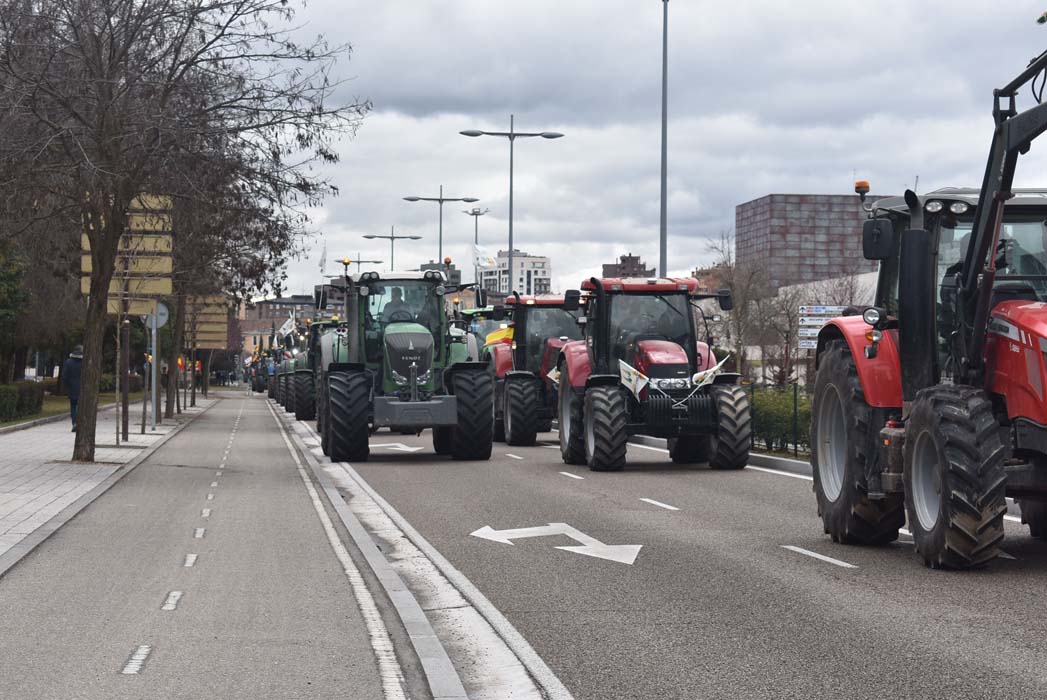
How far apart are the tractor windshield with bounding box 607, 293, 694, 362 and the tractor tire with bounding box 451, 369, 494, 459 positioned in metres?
2.90

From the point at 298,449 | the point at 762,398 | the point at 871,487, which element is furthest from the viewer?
the point at 298,449

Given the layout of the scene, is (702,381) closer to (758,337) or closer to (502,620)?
(502,620)

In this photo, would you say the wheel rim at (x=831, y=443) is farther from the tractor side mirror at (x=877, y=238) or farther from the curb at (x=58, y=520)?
the curb at (x=58, y=520)

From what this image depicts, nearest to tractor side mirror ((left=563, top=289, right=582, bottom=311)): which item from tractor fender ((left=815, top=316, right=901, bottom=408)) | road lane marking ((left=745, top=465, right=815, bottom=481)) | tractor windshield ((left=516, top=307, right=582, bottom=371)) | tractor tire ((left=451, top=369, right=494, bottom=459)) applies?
Answer: tractor tire ((left=451, top=369, right=494, bottom=459))

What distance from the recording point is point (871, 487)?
1259 centimetres

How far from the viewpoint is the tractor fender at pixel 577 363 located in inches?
967

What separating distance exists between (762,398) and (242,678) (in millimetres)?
20610

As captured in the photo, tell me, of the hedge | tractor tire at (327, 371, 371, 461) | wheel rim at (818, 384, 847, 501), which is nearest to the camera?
wheel rim at (818, 384, 847, 501)

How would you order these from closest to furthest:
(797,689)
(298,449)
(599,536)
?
(797,689) < (599,536) < (298,449)

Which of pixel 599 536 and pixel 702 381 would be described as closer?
pixel 599 536

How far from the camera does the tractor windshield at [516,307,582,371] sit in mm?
32281

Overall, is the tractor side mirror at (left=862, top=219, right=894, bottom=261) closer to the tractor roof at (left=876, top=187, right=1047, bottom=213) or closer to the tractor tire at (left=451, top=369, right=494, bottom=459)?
the tractor roof at (left=876, top=187, right=1047, bottom=213)

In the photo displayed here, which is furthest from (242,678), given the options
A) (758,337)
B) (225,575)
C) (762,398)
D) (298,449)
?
(758,337)

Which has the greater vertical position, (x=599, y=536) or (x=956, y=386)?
(x=956, y=386)
